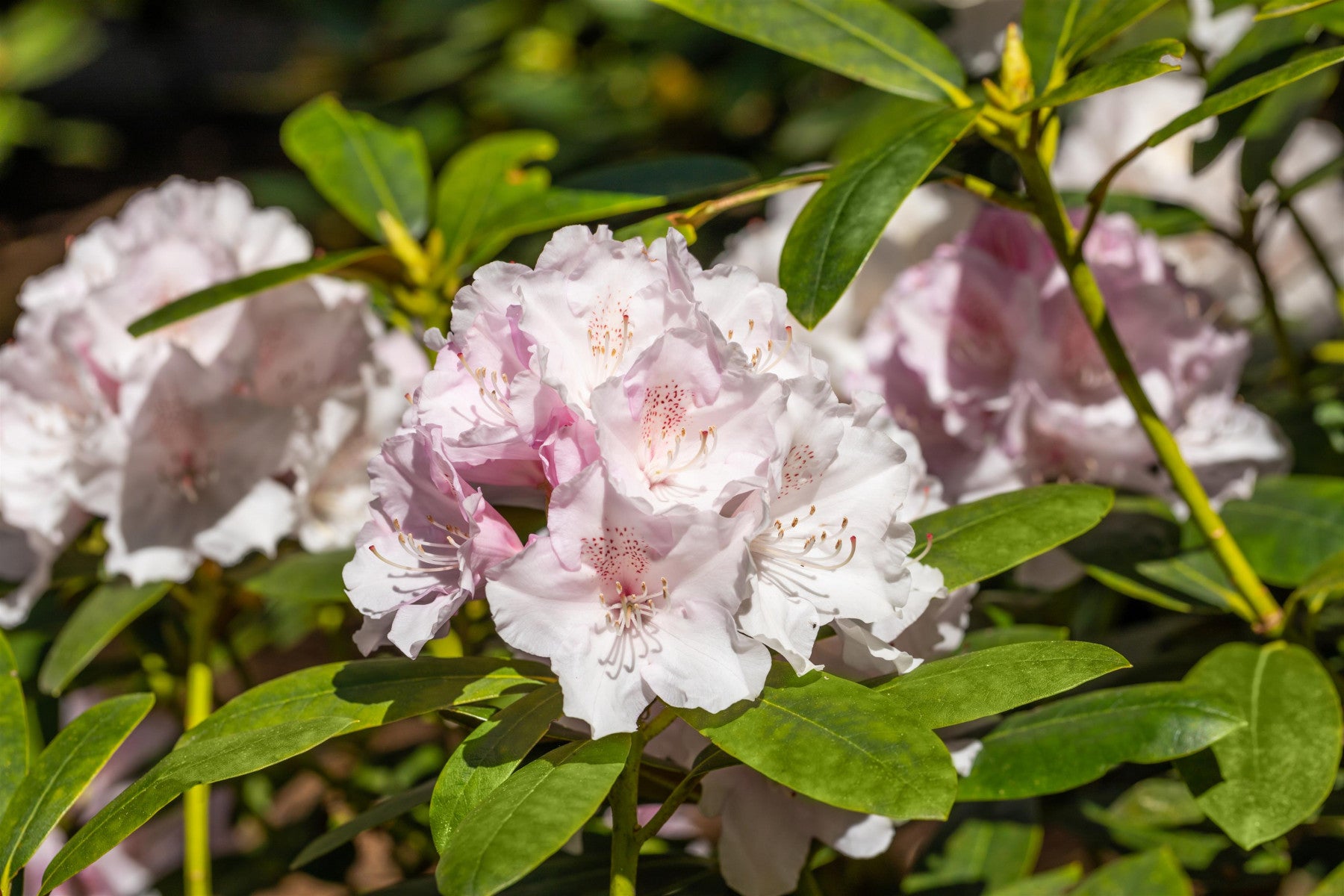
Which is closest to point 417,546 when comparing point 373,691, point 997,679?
point 373,691

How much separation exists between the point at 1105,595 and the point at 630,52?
185cm

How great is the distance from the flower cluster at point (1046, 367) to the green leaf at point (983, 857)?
35 centimetres

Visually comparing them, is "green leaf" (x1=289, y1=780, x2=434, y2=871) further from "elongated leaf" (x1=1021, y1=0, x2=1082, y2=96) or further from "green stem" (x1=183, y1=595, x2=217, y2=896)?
"elongated leaf" (x1=1021, y1=0, x2=1082, y2=96)

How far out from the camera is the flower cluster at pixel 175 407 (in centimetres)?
98

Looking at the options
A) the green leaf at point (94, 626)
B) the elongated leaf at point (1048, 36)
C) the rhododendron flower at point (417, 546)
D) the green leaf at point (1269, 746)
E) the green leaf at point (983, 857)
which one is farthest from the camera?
the green leaf at point (983, 857)

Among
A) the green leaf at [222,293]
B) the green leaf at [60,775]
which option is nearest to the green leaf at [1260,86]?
the green leaf at [222,293]

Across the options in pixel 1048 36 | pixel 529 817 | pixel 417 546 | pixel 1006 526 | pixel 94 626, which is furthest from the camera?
pixel 94 626

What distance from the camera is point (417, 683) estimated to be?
0.69 meters

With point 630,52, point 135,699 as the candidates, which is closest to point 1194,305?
point 135,699

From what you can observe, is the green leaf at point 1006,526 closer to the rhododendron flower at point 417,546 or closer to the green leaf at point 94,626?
the rhododendron flower at point 417,546

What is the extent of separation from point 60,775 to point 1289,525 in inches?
34.6

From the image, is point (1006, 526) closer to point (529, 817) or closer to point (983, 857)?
point (529, 817)

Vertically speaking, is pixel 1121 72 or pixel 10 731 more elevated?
pixel 1121 72

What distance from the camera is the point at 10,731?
79 cm
